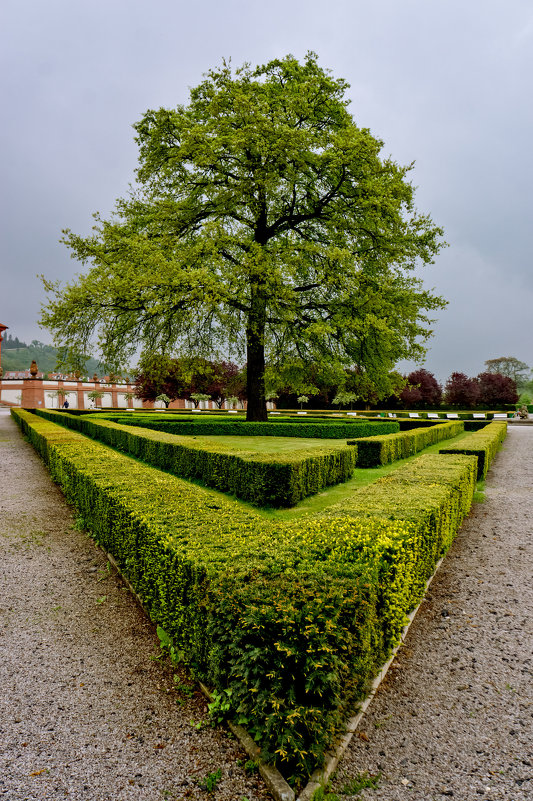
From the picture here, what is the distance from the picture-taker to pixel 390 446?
1098 centimetres

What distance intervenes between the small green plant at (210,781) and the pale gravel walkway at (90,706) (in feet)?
0.07

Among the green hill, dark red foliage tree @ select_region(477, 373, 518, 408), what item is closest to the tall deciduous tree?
dark red foliage tree @ select_region(477, 373, 518, 408)

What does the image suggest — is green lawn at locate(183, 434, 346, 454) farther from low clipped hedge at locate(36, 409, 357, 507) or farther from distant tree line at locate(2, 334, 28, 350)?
distant tree line at locate(2, 334, 28, 350)

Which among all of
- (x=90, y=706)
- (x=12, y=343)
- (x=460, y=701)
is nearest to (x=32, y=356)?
(x=12, y=343)

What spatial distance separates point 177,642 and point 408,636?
1.78 m

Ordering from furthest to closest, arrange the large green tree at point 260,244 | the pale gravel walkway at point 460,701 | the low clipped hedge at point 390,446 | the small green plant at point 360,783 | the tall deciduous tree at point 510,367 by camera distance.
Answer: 1. the tall deciduous tree at point 510,367
2. the large green tree at point 260,244
3. the low clipped hedge at point 390,446
4. the pale gravel walkway at point 460,701
5. the small green plant at point 360,783

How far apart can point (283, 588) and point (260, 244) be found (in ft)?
50.4

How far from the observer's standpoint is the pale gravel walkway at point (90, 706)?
209cm

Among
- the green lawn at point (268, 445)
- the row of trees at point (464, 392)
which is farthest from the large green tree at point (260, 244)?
the row of trees at point (464, 392)

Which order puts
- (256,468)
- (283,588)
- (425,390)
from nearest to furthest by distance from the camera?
(283,588) < (256,468) < (425,390)

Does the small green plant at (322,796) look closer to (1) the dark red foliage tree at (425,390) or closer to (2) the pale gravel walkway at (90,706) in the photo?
(2) the pale gravel walkway at (90,706)

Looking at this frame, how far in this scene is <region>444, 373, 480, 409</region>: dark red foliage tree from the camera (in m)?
48.0

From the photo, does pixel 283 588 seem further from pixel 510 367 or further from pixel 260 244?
pixel 510 367

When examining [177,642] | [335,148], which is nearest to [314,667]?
[177,642]
